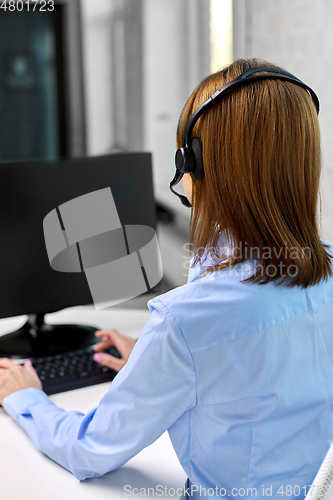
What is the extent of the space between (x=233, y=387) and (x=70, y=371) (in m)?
0.50

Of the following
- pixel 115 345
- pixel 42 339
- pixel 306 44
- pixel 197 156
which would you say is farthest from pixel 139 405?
pixel 306 44

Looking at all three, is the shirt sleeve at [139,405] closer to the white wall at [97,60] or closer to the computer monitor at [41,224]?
the computer monitor at [41,224]

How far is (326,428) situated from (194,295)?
0.26 metres

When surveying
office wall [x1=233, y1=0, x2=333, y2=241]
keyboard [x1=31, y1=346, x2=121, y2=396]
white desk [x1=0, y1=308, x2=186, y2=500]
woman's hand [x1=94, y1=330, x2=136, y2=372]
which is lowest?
white desk [x1=0, y1=308, x2=186, y2=500]

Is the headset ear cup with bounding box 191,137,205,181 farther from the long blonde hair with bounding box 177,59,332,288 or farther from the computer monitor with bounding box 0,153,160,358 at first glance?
the computer monitor with bounding box 0,153,160,358

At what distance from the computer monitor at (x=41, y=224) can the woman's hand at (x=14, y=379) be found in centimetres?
16

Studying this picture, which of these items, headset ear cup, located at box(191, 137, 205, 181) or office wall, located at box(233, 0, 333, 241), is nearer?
headset ear cup, located at box(191, 137, 205, 181)

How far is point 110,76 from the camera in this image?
3.64 m

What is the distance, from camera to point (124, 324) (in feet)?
4.48

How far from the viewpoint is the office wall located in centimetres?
167

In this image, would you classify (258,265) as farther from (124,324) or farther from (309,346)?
(124,324)

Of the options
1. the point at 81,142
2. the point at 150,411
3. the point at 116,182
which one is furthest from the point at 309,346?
the point at 81,142

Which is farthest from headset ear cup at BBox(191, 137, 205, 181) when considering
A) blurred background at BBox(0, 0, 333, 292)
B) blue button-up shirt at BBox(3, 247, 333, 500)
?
blurred background at BBox(0, 0, 333, 292)

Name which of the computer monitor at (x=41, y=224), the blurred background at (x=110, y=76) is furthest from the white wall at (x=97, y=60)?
the computer monitor at (x=41, y=224)
